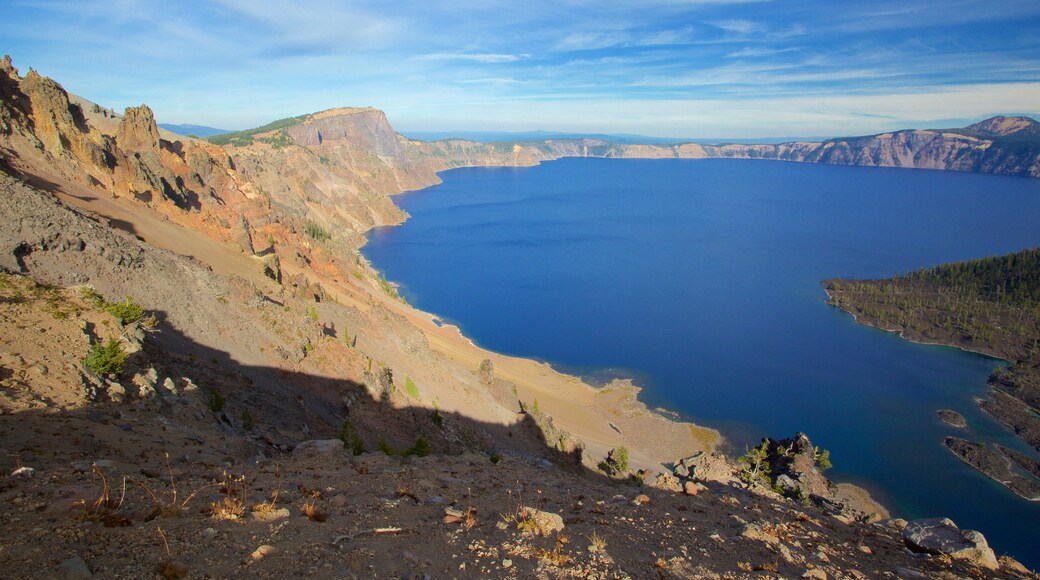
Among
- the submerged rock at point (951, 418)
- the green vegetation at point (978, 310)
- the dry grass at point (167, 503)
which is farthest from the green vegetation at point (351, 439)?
the green vegetation at point (978, 310)

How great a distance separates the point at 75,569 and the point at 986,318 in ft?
420

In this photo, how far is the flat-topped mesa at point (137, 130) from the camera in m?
58.0

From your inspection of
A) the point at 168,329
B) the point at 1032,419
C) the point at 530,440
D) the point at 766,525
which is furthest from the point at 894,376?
the point at 168,329

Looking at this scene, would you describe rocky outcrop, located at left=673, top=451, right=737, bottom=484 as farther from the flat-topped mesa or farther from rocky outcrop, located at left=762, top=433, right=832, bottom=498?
the flat-topped mesa

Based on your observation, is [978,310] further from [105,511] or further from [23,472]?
[23,472]

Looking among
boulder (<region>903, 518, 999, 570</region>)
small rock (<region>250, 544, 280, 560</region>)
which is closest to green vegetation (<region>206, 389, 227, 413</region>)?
small rock (<region>250, 544, 280, 560</region>)

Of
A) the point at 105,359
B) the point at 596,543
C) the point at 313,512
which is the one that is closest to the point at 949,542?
the point at 596,543

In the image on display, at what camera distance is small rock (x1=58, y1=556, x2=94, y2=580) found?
6281mm

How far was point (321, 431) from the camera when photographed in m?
21.8

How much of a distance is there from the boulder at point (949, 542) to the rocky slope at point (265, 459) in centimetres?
6

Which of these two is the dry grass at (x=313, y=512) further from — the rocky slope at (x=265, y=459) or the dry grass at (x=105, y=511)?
the dry grass at (x=105, y=511)

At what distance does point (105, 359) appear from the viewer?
45.4 ft

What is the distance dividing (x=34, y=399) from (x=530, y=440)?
29.8 meters

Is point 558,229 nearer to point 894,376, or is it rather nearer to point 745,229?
point 745,229
